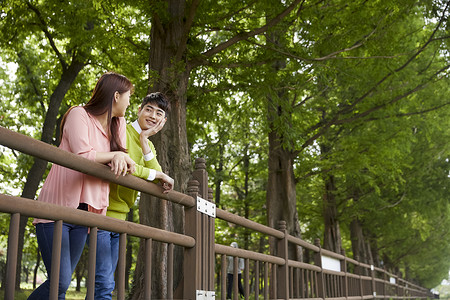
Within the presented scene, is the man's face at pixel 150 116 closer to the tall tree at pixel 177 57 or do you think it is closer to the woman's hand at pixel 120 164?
the woman's hand at pixel 120 164

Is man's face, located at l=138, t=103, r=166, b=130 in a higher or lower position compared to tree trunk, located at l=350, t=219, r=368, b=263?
lower

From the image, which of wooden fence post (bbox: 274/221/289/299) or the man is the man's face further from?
wooden fence post (bbox: 274/221/289/299)

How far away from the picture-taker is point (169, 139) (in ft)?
24.3

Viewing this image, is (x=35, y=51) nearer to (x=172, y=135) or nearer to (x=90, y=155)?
(x=172, y=135)

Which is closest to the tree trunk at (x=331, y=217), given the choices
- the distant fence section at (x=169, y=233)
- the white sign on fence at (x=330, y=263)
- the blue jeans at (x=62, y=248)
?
the white sign on fence at (x=330, y=263)

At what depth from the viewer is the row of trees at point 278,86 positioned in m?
7.80

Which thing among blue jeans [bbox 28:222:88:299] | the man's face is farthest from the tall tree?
blue jeans [bbox 28:222:88:299]

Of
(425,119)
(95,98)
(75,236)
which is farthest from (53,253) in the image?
(425,119)

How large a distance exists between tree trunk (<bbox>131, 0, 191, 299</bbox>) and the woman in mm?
3601

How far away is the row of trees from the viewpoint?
7805 millimetres

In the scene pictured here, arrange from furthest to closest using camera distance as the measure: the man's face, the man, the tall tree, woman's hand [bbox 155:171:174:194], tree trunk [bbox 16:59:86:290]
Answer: tree trunk [bbox 16:59:86:290]
the tall tree
the man's face
woman's hand [bbox 155:171:174:194]
the man

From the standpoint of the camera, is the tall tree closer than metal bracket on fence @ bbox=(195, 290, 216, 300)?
No

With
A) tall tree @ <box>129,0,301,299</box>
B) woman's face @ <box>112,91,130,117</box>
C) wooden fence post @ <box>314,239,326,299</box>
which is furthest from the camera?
wooden fence post @ <box>314,239,326,299</box>

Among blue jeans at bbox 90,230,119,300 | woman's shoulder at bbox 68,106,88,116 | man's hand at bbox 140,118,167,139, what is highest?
man's hand at bbox 140,118,167,139
